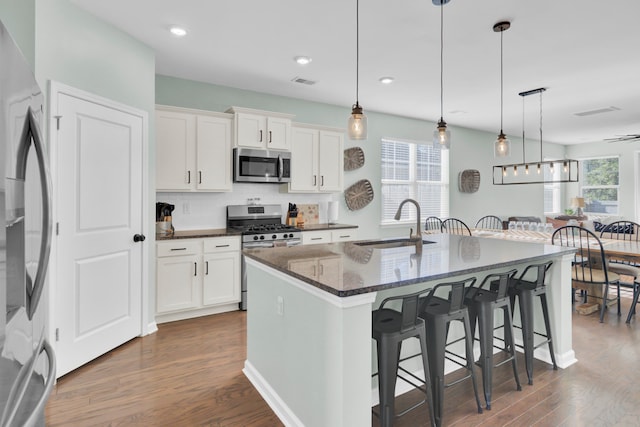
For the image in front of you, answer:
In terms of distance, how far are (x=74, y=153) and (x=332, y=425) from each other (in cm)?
252

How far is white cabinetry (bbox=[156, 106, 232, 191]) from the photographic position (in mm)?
3738

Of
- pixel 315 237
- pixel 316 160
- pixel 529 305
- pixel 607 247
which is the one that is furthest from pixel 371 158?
pixel 529 305

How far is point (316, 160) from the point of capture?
4.80m

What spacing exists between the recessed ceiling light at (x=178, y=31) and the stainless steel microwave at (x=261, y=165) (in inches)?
53.0

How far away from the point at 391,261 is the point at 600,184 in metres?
9.49

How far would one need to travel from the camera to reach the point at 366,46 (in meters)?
3.31

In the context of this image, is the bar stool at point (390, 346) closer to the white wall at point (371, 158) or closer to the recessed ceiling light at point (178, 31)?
the recessed ceiling light at point (178, 31)

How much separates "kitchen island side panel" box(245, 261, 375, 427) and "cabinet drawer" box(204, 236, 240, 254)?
1.55 metres

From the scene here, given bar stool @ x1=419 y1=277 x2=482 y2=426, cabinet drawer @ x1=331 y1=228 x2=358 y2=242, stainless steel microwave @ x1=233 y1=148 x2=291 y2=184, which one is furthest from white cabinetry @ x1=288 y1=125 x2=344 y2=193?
bar stool @ x1=419 y1=277 x2=482 y2=426

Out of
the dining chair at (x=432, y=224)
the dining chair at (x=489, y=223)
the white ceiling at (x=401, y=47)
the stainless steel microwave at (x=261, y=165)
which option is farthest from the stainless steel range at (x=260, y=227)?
the dining chair at (x=489, y=223)

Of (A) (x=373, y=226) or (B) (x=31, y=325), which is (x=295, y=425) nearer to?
(B) (x=31, y=325)

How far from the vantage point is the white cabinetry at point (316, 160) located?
4637 mm

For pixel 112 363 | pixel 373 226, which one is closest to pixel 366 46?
pixel 373 226

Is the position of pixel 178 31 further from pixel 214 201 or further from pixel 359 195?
pixel 359 195
